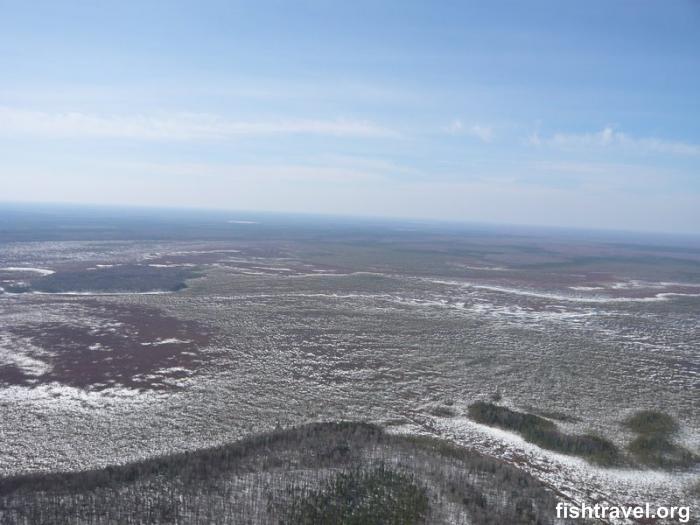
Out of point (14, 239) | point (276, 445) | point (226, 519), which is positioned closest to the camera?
point (226, 519)

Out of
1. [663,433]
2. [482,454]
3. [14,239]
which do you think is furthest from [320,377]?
[14,239]

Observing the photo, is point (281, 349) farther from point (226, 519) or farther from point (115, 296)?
point (115, 296)

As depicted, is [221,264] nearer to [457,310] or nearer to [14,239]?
[457,310]

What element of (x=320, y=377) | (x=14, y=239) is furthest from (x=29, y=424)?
(x=14, y=239)

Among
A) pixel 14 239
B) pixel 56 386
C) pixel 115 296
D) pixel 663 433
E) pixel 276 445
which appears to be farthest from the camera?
pixel 14 239

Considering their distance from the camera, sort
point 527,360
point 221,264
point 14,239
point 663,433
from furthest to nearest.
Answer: point 14,239, point 221,264, point 527,360, point 663,433

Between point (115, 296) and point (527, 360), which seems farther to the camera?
point (115, 296)
